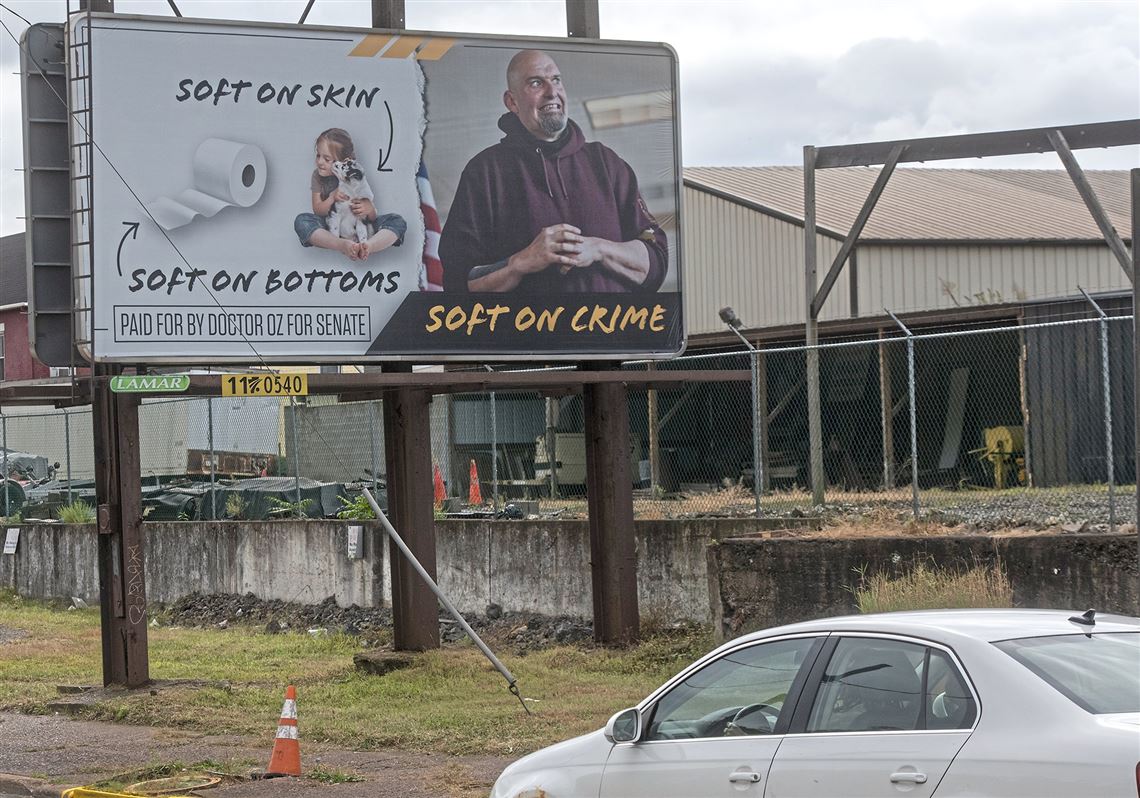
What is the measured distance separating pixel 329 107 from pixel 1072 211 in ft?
68.5

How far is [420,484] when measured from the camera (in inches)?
607

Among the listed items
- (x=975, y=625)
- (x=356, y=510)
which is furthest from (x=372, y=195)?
(x=975, y=625)

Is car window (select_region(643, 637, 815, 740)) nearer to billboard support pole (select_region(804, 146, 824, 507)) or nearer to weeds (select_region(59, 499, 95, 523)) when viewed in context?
billboard support pole (select_region(804, 146, 824, 507))

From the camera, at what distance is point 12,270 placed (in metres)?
48.2

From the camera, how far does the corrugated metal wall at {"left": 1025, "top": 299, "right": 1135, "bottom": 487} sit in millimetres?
21875

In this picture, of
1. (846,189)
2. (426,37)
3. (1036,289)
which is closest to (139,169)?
(426,37)

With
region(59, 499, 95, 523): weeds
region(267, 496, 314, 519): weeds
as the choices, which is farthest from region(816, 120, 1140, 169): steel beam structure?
region(59, 499, 95, 523): weeds

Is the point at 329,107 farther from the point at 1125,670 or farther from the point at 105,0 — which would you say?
the point at 1125,670

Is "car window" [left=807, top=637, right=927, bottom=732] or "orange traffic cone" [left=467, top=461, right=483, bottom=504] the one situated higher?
"orange traffic cone" [left=467, top=461, right=483, bottom=504]

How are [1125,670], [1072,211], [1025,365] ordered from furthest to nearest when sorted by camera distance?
[1072,211], [1025,365], [1125,670]

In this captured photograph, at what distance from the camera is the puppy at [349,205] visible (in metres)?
14.8

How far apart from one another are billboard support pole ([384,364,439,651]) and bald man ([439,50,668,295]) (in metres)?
1.32

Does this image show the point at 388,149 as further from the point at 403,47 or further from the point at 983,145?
the point at 983,145

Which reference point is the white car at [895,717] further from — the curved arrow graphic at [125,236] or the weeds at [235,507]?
the weeds at [235,507]
